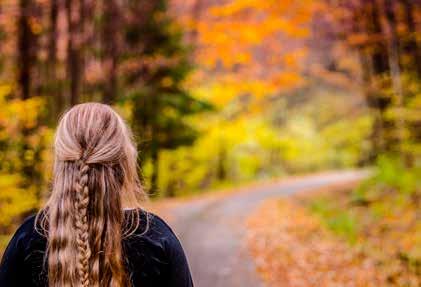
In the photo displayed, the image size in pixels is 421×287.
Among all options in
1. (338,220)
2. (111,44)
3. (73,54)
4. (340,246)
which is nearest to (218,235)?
(338,220)

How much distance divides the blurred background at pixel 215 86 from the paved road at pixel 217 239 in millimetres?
1850

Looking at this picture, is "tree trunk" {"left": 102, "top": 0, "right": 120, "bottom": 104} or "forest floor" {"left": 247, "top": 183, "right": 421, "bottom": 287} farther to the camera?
"tree trunk" {"left": 102, "top": 0, "right": 120, "bottom": 104}

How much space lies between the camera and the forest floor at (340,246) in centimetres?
768

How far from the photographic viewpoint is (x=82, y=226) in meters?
2.14

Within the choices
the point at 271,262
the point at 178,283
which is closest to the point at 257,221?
the point at 271,262

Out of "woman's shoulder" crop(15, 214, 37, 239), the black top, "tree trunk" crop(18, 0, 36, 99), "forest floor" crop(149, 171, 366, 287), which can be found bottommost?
"forest floor" crop(149, 171, 366, 287)

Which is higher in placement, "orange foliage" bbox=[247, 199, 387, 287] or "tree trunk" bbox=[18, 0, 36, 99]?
"tree trunk" bbox=[18, 0, 36, 99]

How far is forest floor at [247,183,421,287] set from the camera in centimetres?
768

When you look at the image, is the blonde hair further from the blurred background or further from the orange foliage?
the orange foliage

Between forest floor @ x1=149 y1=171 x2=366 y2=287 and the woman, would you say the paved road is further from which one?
the woman

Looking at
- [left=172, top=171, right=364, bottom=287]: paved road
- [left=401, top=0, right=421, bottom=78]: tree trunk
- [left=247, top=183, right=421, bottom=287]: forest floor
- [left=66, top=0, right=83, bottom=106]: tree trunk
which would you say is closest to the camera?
[left=247, top=183, right=421, bottom=287]: forest floor

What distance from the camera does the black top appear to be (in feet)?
7.23

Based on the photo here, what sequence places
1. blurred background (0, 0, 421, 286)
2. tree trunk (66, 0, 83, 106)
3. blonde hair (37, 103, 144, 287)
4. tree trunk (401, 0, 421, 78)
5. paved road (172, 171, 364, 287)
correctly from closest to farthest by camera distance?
blonde hair (37, 103, 144, 287)
paved road (172, 171, 364, 287)
blurred background (0, 0, 421, 286)
tree trunk (66, 0, 83, 106)
tree trunk (401, 0, 421, 78)

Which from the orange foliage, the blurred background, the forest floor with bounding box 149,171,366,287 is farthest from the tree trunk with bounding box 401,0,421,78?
the forest floor with bounding box 149,171,366,287
